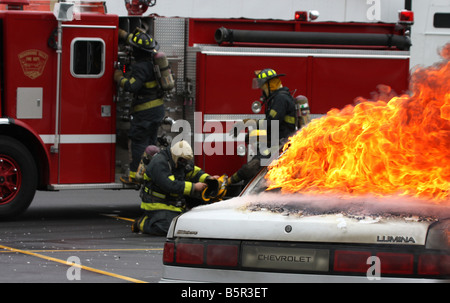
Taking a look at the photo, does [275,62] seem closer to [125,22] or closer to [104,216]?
[125,22]

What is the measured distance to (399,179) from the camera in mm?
5465

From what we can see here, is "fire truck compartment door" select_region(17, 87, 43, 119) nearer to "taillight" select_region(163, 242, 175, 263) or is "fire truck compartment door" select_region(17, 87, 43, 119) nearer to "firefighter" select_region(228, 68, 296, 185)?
"firefighter" select_region(228, 68, 296, 185)

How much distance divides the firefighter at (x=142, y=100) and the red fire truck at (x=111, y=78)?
19 centimetres

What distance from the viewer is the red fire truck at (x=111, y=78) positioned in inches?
448

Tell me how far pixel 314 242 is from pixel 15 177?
692 centimetres

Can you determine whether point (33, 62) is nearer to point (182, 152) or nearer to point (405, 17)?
point (182, 152)

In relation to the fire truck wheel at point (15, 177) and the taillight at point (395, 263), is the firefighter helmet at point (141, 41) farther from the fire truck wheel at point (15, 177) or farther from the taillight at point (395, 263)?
the taillight at point (395, 263)

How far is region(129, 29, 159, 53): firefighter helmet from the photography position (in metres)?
11.6

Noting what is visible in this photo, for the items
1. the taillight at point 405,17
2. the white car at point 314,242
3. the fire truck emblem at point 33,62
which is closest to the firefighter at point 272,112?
the taillight at point 405,17

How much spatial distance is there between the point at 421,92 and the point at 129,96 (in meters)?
6.69

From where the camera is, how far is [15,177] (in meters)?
11.4

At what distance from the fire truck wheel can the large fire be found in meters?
5.85
